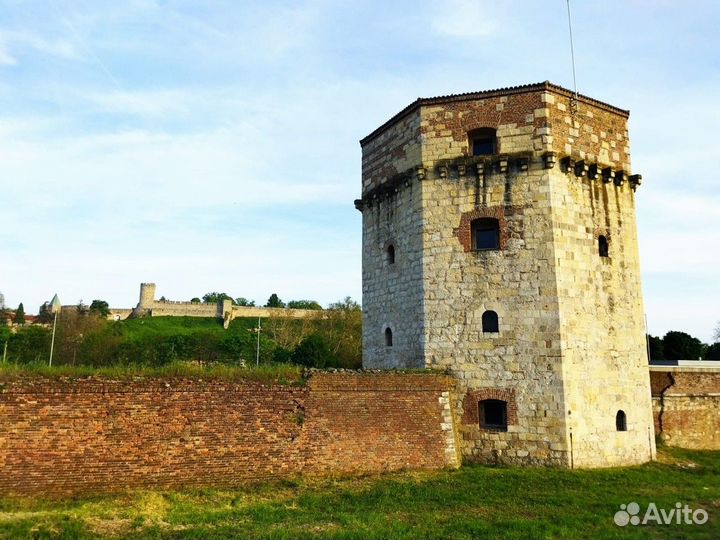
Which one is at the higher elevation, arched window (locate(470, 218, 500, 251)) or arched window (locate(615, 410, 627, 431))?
arched window (locate(470, 218, 500, 251))

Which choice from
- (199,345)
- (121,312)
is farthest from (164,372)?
(121,312)

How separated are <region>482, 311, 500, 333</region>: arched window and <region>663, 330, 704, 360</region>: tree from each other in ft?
79.8

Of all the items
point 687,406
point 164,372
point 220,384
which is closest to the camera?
point 164,372

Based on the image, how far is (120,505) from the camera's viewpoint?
35.0ft

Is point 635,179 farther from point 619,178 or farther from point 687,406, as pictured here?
point 687,406

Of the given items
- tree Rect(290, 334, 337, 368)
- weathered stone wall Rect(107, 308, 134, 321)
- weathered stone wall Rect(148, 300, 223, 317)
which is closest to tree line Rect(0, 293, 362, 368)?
tree Rect(290, 334, 337, 368)

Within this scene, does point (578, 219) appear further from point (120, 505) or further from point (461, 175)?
point (120, 505)

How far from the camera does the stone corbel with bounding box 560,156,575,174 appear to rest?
16.4 meters

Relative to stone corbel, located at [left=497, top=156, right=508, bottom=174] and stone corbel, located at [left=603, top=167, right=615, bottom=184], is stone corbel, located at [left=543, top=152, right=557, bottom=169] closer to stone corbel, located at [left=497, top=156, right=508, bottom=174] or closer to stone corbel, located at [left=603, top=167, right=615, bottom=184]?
stone corbel, located at [left=497, top=156, right=508, bottom=174]

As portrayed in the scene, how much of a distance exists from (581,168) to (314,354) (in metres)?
32.8

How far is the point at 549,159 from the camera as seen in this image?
16.0 m

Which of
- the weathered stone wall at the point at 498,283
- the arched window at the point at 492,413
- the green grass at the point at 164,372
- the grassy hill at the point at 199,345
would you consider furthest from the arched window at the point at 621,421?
the grassy hill at the point at 199,345

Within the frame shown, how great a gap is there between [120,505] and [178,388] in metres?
2.57

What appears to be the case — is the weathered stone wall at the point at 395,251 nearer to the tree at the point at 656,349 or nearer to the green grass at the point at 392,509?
the green grass at the point at 392,509
